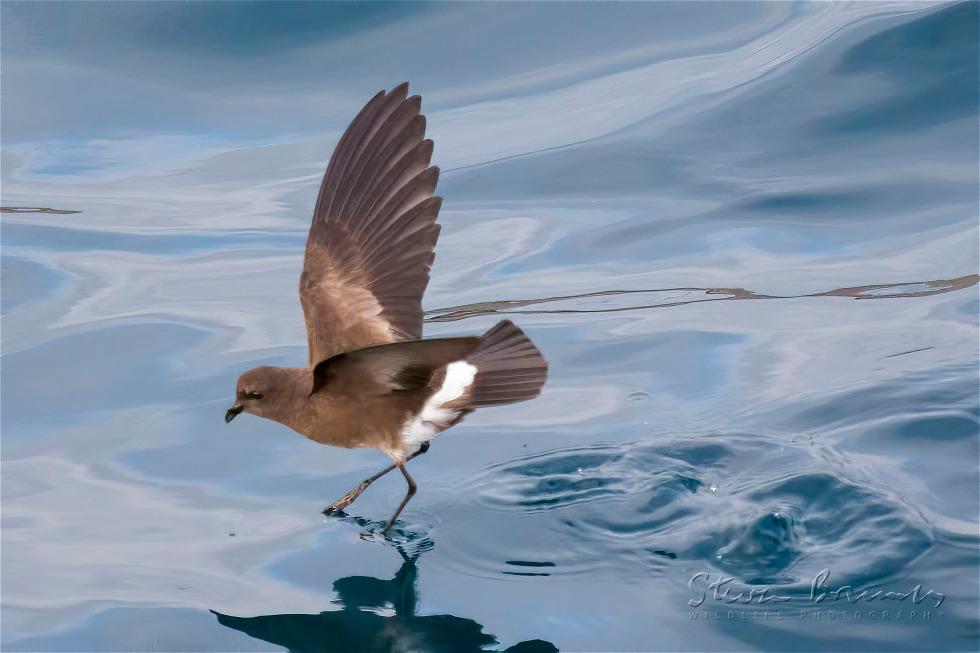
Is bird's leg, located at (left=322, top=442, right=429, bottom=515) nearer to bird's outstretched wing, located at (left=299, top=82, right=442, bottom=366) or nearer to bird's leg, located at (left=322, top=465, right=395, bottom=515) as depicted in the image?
bird's leg, located at (left=322, top=465, right=395, bottom=515)

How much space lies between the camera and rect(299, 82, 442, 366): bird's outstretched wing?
4641mm

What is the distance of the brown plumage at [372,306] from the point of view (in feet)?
13.8

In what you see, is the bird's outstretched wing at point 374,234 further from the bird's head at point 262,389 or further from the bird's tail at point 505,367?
the bird's tail at point 505,367

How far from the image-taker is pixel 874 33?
8.28 m

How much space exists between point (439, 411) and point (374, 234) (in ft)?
2.80

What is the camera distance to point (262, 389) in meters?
4.46

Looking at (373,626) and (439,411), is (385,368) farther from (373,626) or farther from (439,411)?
(373,626)

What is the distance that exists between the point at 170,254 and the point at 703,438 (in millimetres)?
3586

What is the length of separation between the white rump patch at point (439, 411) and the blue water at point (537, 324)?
0.32 metres

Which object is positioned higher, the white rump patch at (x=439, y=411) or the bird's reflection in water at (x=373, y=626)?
the white rump patch at (x=439, y=411)
